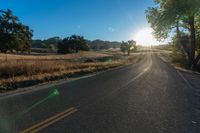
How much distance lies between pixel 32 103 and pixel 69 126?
9.43ft

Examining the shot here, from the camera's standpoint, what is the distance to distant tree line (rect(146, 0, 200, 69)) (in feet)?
80.0

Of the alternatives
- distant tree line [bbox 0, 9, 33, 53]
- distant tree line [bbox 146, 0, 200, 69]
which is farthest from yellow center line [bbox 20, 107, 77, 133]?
distant tree line [bbox 0, 9, 33, 53]

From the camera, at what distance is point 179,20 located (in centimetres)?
2975

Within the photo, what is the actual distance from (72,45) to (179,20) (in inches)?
3060

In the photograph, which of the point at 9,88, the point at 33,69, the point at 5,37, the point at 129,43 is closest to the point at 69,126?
the point at 9,88

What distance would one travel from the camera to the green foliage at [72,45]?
333 feet

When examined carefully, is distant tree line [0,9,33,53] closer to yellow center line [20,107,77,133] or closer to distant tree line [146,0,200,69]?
distant tree line [146,0,200,69]

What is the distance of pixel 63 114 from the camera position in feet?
22.0

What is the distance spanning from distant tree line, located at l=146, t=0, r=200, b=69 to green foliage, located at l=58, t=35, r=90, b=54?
233ft

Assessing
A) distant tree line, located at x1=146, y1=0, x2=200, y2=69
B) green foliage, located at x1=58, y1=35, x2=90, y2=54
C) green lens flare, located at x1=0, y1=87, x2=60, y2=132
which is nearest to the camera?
green lens flare, located at x1=0, y1=87, x2=60, y2=132

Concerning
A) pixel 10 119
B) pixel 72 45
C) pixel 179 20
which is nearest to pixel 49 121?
pixel 10 119

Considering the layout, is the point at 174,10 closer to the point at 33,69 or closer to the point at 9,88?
the point at 33,69

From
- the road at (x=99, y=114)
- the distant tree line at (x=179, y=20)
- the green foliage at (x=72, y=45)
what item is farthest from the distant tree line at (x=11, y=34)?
the green foliage at (x=72, y=45)

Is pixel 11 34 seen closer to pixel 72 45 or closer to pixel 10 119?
pixel 10 119
